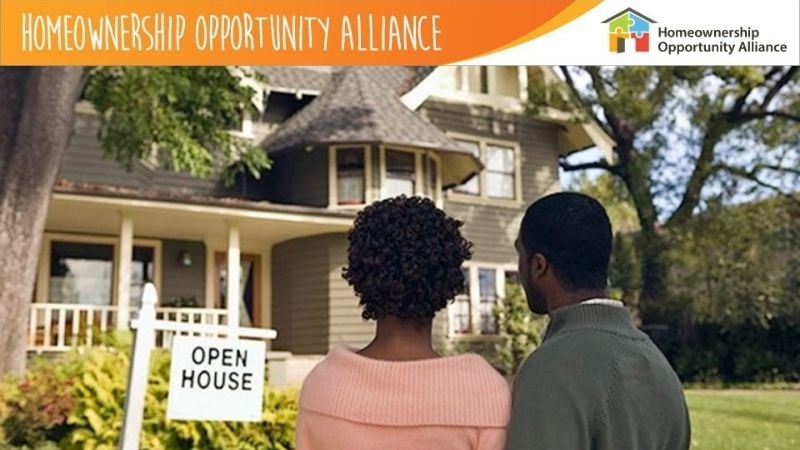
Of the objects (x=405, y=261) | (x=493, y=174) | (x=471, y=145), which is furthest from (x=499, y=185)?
(x=405, y=261)

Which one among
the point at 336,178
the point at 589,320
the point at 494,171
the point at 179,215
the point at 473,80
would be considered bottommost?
the point at 589,320

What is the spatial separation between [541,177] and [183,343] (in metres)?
15.5

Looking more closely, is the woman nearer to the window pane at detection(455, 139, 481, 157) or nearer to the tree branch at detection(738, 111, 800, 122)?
the window pane at detection(455, 139, 481, 157)

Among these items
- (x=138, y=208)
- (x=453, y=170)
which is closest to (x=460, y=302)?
(x=453, y=170)

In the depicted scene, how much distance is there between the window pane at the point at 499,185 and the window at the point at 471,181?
0.26 m

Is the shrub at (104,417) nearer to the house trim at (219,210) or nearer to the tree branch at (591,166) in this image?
the house trim at (219,210)

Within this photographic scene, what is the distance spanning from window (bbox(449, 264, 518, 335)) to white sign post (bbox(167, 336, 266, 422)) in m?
12.7

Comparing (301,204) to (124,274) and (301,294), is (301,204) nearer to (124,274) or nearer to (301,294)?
(301,294)

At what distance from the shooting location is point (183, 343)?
174 inches

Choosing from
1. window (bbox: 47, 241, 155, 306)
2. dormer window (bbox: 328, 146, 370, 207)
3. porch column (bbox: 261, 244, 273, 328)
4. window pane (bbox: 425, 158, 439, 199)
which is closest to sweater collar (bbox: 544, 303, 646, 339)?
window (bbox: 47, 241, 155, 306)

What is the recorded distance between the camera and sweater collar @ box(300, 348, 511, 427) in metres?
1.61

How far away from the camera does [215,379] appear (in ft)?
14.9

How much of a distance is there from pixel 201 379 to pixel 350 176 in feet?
37.9

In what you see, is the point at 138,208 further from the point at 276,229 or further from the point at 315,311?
the point at 315,311
